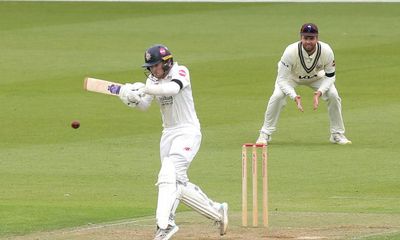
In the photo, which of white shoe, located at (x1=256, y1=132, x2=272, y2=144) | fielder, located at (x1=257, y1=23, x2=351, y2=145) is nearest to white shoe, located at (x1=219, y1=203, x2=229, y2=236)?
fielder, located at (x1=257, y1=23, x2=351, y2=145)

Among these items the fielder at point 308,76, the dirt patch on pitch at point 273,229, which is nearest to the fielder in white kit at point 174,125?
the dirt patch on pitch at point 273,229

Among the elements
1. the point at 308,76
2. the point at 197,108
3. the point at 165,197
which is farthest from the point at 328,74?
the point at 165,197

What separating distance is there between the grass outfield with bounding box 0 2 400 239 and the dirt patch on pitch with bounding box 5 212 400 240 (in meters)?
0.40

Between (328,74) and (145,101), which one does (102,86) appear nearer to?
(145,101)

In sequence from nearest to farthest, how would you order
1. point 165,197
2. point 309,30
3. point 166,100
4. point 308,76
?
point 165,197 → point 166,100 → point 309,30 → point 308,76

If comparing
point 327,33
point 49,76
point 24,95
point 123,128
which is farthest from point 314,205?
point 327,33

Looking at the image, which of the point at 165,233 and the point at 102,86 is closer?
the point at 165,233

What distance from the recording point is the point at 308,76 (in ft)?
62.4

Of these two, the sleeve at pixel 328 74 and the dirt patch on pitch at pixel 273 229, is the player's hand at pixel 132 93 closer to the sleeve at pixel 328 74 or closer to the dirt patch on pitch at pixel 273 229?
the dirt patch on pitch at pixel 273 229

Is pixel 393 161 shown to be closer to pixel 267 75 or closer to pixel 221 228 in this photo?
pixel 221 228

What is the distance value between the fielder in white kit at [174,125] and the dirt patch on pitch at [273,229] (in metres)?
0.28

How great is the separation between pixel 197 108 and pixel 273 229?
10119mm

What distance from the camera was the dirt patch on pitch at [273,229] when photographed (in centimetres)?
1240

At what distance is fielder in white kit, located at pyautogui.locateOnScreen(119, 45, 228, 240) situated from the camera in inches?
481
